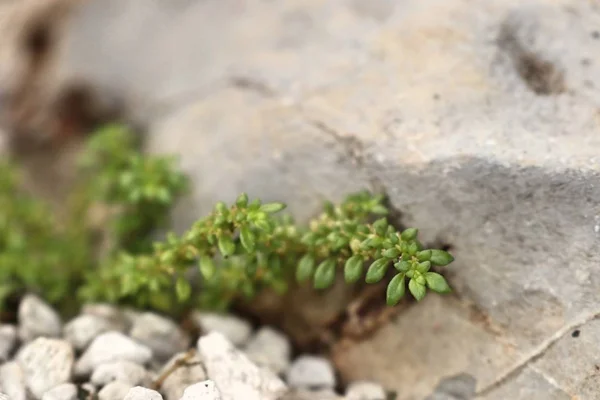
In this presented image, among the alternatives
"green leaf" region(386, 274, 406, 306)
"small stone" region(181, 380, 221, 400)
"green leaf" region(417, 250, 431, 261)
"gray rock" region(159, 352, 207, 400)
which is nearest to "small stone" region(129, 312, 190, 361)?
"gray rock" region(159, 352, 207, 400)

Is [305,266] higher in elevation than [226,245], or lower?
lower

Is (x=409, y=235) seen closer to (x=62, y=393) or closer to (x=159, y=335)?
(x=159, y=335)

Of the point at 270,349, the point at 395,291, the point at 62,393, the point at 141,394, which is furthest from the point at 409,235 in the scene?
the point at 62,393

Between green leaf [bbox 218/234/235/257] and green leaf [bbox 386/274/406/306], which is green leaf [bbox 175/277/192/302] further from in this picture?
green leaf [bbox 386/274/406/306]

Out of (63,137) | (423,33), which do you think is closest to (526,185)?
(423,33)

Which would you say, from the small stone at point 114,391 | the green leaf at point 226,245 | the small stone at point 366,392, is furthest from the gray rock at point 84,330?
the small stone at point 366,392
